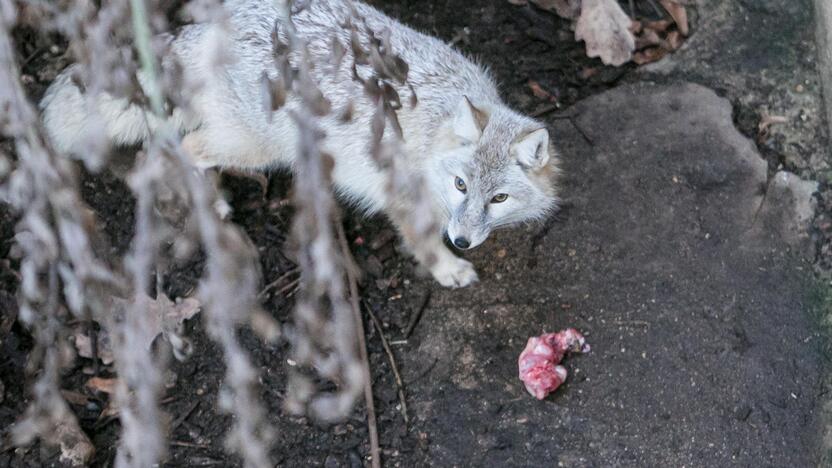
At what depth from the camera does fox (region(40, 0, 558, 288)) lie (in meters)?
3.35

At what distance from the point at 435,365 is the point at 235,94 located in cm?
139

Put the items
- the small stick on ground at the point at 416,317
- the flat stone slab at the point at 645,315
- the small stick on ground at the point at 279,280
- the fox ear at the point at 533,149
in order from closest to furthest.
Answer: the fox ear at the point at 533,149 → the flat stone slab at the point at 645,315 → the small stick on ground at the point at 416,317 → the small stick on ground at the point at 279,280

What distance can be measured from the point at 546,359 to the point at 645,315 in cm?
49

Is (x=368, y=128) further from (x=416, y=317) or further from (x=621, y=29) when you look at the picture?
(x=621, y=29)

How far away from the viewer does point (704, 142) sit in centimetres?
406

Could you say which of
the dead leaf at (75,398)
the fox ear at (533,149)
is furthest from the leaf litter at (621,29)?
the dead leaf at (75,398)

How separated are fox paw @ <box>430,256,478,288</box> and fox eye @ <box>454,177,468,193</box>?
0.43 meters

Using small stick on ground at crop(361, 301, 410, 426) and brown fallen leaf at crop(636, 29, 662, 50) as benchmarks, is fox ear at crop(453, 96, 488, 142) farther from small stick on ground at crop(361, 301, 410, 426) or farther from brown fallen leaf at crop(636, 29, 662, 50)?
brown fallen leaf at crop(636, 29, 662, 50)

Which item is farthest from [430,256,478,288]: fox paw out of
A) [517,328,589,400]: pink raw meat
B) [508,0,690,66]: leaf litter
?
[508,0,690,66]: leaf litter

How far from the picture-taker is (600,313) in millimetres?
3633

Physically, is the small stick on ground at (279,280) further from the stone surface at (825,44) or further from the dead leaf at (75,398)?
the stone surface at (825,44)

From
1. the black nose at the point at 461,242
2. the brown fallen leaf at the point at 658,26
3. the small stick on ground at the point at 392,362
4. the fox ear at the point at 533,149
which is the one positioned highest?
the fox ear at the point at 533,149

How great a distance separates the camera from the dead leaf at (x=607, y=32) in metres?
4.31

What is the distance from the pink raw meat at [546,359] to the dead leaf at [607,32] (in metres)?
1.49
